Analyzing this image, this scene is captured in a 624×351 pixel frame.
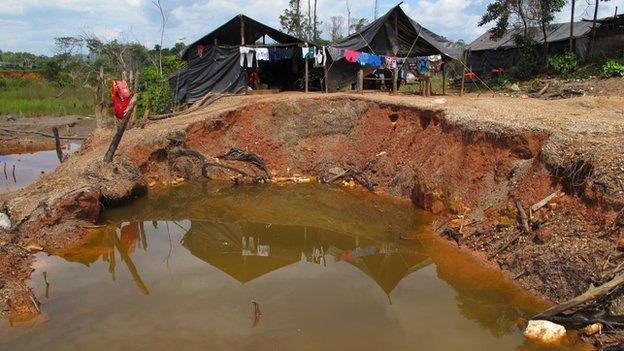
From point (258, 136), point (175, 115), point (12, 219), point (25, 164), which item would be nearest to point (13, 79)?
point (25, 164)

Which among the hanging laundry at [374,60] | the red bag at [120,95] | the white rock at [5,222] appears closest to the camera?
the white rock at [5,222]

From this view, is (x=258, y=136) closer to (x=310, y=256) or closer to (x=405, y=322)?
(x=310, y=256)

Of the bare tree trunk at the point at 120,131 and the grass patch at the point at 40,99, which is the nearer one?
the bare tree trunk at the point at 120,131

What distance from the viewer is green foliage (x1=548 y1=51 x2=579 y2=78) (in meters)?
21.6

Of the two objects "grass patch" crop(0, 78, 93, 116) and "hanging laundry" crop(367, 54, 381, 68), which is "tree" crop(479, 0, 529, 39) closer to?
"hanging laundry" crop(367, 54, 381, 68)

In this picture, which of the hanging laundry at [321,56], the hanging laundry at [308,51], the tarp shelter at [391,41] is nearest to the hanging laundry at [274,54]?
the hanging laundry at [308,51]

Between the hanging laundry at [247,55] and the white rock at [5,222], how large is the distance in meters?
11.3

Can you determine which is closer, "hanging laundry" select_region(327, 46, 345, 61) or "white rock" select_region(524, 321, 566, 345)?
"white rock" select_region(524, 321, 566, 345)

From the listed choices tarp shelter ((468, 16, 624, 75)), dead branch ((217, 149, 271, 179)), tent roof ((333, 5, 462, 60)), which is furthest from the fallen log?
tarp shelter ((468, 16, 624, 75))

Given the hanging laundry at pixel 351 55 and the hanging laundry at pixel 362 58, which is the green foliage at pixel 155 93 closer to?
the hanging laundry at pixel 351 55

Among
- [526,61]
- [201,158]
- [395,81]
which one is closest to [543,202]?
[201,158]

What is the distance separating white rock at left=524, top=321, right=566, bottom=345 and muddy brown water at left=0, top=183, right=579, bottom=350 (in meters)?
0.15

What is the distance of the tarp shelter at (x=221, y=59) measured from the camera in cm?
1912

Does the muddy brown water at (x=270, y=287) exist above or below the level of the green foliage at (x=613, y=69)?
below
